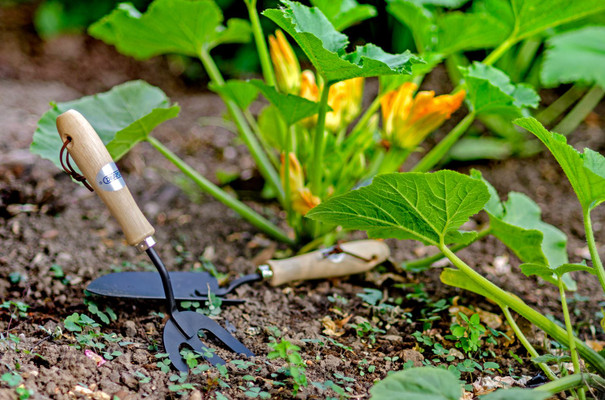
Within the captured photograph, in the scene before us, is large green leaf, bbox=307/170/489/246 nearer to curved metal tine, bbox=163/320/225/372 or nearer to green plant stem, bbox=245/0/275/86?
curved metal tine, bbox=163/320/225/372

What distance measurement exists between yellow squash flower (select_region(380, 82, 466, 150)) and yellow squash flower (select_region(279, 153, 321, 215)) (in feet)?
0.81

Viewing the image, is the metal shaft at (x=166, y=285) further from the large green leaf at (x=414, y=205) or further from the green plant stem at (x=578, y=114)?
the green plant stem at (x=578, y=114)

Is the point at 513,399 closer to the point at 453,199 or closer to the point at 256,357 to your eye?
the point at 453,199

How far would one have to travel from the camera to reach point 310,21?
3.26 feet

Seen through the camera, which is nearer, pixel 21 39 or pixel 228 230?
pixel 228 230

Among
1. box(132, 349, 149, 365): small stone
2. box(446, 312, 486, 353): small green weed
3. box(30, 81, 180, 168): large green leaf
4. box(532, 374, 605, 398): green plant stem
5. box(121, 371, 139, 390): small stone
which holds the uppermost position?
box(30, 81, 180, 168): large green leaf

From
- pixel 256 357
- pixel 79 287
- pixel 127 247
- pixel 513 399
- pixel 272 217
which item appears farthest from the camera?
pixel 272 217

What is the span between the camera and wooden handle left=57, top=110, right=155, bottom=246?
3.13 ft

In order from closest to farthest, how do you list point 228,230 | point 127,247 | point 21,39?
1. point 127,247
2. point 228,230
3. point 21,39

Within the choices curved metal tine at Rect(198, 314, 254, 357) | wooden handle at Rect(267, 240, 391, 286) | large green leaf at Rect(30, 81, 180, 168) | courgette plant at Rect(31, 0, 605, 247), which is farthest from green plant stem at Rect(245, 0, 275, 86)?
curved metal tine at Rect(198, 314, 254, 357)

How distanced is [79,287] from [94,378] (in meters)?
0.35

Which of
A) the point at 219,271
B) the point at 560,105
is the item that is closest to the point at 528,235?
the point at 219,271

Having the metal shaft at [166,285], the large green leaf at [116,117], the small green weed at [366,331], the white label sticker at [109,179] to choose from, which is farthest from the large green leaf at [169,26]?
the small green weed at [366,331]

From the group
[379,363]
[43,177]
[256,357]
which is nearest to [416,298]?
[379,363]
